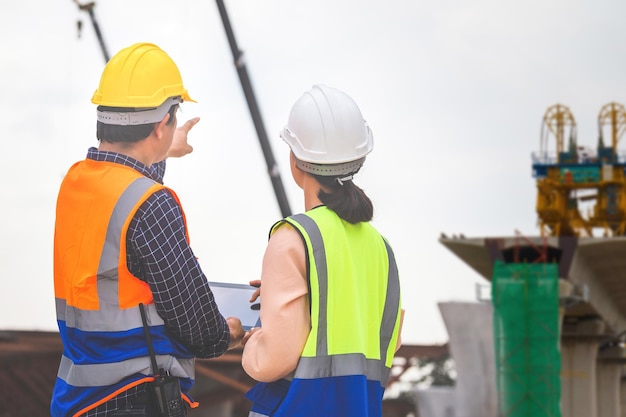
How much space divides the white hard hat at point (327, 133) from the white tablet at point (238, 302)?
0.58 metres

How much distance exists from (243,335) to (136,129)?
848 millimetres

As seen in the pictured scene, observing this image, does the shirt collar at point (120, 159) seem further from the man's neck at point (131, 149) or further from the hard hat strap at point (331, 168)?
the hard hat strap at point (331, 168)

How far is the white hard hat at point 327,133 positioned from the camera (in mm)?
3781

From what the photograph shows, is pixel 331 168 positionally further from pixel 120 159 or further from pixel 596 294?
pixel 596 294

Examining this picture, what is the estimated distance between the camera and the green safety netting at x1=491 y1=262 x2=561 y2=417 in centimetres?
4678

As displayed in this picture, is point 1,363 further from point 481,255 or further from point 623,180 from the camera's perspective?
point 623,180

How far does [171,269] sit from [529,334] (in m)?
44.8

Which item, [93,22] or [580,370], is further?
[580,370]

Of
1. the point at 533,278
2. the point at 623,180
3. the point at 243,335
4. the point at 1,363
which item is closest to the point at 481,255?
the point at 533,278

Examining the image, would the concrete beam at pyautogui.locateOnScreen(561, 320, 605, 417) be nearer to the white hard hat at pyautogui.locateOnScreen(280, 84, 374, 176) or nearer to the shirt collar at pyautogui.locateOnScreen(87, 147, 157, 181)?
the white hard hat at pyautogui.locateOnScreen(280, 84, 374, 176)

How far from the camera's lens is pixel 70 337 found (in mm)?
3789

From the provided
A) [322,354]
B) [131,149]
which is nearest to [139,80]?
[131,149]

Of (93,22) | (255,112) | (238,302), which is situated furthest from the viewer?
(93,22)

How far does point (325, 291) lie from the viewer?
355 cm
